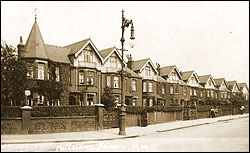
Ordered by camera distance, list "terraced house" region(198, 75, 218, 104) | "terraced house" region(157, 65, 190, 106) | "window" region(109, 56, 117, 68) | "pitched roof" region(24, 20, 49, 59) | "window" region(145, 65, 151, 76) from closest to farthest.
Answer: "pitched roof" region(24, 20, 49, 59) → "window" region(109, 56, 117, 68) → "window" region(145, 65, 151, 76) → "terraced house" region(157, 65, 190, 106) → "terraced house" region(198, 75, 218, 104)

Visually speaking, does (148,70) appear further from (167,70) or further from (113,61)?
(113,61)

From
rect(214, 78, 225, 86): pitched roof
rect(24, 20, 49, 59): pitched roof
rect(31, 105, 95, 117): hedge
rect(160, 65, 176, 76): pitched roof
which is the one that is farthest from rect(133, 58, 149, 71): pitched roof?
rect(214, 78, 225, 86): pitched roof

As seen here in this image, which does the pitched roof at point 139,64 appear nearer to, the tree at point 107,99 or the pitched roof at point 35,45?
the tree at point 107,99

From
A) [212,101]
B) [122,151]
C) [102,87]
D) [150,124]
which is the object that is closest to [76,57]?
[102,87]

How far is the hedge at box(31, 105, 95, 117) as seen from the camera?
18.2 meters

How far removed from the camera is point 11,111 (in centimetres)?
1742

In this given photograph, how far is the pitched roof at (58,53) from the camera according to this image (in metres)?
Result: 30.1

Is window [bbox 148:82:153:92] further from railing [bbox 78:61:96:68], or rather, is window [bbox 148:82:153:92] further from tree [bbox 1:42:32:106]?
tree [bbox 1:42:32:106]

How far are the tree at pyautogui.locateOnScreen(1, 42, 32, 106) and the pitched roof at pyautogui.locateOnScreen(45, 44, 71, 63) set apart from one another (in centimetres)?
1086

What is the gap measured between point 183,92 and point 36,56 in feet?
Answer: 109

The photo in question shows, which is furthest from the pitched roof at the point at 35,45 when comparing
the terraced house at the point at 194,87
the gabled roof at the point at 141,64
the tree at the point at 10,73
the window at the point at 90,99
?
the terraced house at the point at 194,87

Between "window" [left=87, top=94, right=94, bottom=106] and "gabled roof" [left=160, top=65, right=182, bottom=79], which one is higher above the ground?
"gabled roof" [left=160, top=65, right=182, bottom=79]

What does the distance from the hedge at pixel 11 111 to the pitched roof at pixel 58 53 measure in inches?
495

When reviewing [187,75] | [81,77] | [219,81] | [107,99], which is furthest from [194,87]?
[81,77]
